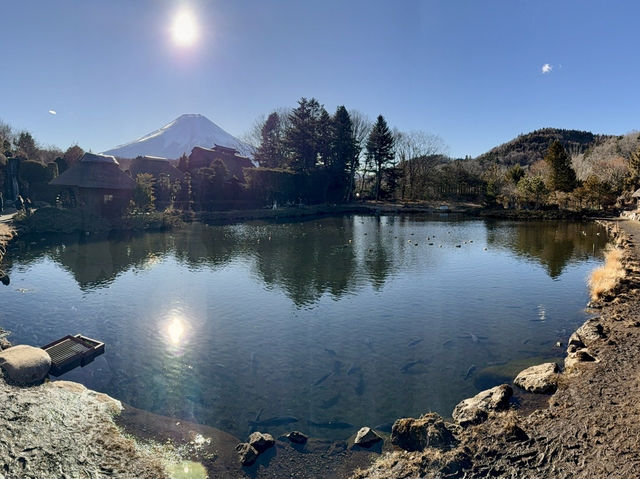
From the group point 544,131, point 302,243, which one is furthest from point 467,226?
point 544,131

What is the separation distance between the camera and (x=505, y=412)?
23.5 ft

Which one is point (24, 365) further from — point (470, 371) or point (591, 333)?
point (591, 333)

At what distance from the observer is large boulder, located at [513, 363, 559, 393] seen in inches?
317

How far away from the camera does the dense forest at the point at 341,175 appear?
146 ft

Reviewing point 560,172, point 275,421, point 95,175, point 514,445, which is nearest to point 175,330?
point 275,421

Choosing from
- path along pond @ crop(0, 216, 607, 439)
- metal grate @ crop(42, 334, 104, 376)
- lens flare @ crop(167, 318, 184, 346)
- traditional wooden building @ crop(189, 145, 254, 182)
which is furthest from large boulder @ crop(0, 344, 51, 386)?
traditional wooden building @ crop(189, 145, 254, 182)

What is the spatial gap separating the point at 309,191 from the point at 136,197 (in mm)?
25763

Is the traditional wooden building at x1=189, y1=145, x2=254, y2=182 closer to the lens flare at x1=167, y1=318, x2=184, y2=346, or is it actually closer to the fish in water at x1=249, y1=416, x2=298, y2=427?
the lens flare at x1=167, y1=318, x2=184, y2=346

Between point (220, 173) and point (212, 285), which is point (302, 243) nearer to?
point (212, 285)

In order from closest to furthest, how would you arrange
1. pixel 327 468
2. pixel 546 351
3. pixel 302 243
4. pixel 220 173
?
1. pixel 327 468
2. pixel 546 351
3. pixel 302 243
4. pixel 220 173

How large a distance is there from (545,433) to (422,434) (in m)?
1.92

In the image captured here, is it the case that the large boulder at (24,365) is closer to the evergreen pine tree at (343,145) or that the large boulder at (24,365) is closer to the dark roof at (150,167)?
the dark roof at (150,167)

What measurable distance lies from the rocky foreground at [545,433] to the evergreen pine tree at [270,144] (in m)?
63.3

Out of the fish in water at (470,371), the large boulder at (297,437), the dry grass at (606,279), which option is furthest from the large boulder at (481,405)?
the dry grass at (606,279)
